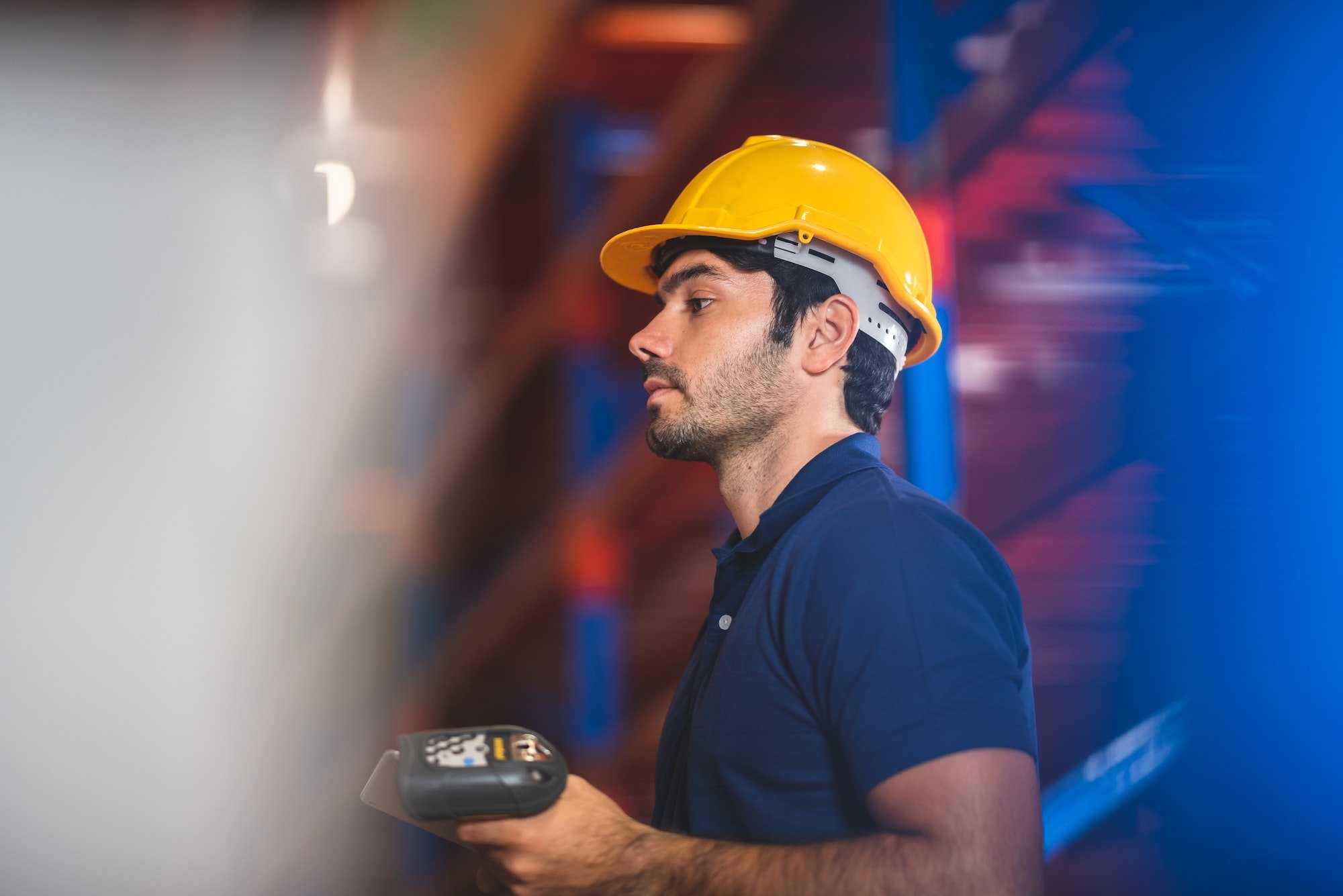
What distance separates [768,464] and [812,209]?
43 cm

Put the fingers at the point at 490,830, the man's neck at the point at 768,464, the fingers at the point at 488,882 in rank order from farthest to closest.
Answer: the man's neck at the point at 768,464
the fingers at the point at 488,882
the fingers at the point at 490,830

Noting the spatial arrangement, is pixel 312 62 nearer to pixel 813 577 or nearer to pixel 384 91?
pixel 384 91

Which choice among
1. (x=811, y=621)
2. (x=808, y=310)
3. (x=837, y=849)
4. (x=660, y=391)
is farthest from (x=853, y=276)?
(x=837, y=849)

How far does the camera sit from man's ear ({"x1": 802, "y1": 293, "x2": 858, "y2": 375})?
1.67 m

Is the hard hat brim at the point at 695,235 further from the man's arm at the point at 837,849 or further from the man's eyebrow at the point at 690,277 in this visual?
the man's arm at the point at 837,849

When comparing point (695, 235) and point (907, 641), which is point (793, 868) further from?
point (695, 235)

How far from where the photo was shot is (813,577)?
4.11ft

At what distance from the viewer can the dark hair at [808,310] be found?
168 centimetres

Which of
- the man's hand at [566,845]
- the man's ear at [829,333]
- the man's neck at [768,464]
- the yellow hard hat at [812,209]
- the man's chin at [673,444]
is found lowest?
the man's hand at [566,845]

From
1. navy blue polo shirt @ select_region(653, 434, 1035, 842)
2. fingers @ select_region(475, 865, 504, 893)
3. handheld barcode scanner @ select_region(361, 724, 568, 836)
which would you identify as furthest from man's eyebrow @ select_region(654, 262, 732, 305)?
fingers @ select_region(475, 865, 504, 893)

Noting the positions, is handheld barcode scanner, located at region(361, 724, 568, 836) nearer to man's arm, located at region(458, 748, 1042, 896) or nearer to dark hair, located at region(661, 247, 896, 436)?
man's arm, located at region(458, 748, 1042, 896)

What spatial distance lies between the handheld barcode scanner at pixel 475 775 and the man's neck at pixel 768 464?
1.91ft

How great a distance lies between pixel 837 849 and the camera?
3.72 feet

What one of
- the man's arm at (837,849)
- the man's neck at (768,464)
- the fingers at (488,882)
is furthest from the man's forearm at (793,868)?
the man's neck at (768,464)
